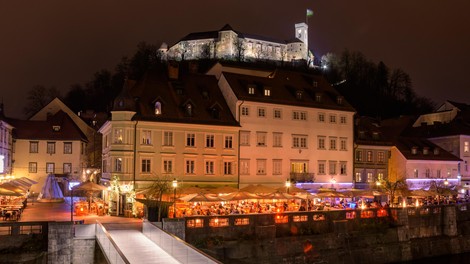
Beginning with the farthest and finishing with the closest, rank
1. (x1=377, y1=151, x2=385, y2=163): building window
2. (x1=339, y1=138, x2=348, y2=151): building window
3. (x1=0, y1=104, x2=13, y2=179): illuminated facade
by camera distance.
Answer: (x1=377, y1=151, x2=385, y2=163): building window, (x1=339, y1=138, x2=348, y2=151): building window, (x1=0, y1=104, x2=13, y2=179): illuminated facade

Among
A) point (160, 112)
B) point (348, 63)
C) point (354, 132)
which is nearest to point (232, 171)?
point (160, 112)

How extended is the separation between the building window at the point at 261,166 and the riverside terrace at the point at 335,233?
12.3 meters

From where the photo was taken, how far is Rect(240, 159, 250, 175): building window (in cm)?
5128

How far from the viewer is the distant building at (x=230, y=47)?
167125 mm

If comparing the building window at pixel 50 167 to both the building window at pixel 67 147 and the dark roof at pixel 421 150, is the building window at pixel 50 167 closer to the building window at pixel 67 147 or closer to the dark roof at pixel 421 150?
the building window at pixel 67 147

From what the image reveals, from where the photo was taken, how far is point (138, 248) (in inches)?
1082

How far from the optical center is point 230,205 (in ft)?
146

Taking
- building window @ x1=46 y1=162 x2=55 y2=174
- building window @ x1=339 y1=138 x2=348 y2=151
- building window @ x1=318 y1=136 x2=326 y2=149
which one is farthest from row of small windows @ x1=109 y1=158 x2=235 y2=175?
building window @ x1=46 y1=162 x2=55 y2=174

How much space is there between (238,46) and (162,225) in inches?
5524

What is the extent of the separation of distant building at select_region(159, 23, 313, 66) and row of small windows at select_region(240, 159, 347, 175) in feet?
354

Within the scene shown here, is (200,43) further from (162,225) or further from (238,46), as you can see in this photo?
(162,225)

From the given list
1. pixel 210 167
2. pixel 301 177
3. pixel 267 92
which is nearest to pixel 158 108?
pixel 210 167

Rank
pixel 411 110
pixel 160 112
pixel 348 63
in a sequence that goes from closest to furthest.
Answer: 1. pixel 160 112
2. pixel 411 110
3. pixel 348 63

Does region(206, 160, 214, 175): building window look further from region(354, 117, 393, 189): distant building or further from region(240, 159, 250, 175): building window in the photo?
region(354, 117, 393, 189): distant building
